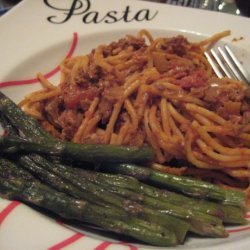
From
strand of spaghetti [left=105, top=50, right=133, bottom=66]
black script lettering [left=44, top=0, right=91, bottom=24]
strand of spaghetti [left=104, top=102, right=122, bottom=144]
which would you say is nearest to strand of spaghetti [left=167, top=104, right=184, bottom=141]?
strand of spaghetti [left=104, top=102, right=122, bottom=144]

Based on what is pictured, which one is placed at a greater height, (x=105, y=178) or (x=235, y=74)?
(x=105, y=178)

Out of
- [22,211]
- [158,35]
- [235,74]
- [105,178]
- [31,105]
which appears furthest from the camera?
[158,35]

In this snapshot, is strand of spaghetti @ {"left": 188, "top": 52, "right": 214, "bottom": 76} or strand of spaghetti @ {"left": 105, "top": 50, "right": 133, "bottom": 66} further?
strand of spaghetti @ {"left": 188, "top": 52, "right": 214, "bottom": 76}

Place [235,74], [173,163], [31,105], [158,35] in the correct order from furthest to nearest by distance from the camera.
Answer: [158,35]
[235,74]
[31,105]
[173,163]

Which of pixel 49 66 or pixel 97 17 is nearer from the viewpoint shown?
pixel 49 66

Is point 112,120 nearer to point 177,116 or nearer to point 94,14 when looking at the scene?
point 177,116

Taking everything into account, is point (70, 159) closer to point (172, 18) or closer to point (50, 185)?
point (50, 185)

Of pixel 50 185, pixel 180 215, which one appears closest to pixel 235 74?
pixel 180 215

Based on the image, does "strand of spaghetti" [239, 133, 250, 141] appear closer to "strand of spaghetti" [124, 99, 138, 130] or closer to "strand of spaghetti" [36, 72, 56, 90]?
"strand of spaghetti" [124, 99, 138, 130]
